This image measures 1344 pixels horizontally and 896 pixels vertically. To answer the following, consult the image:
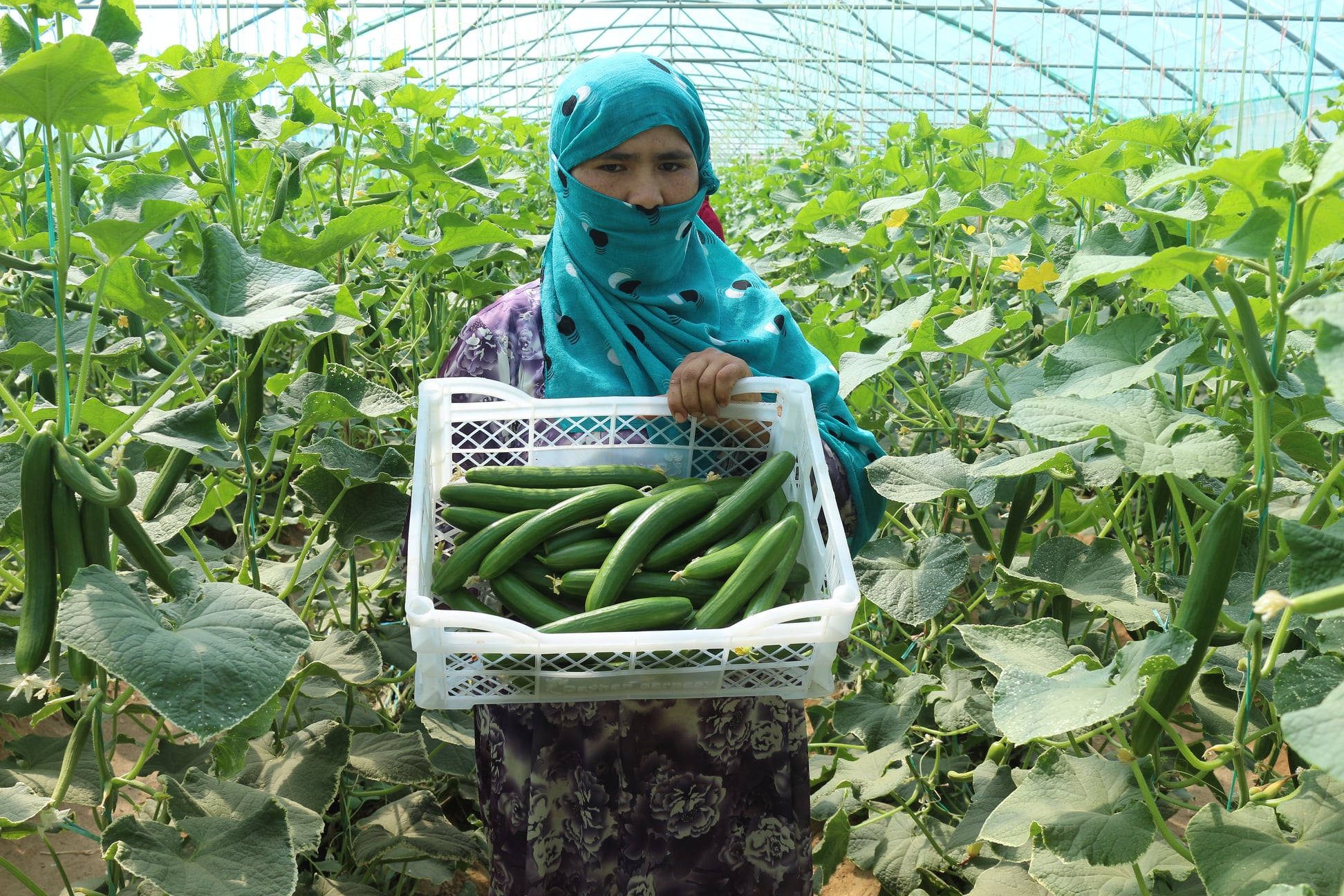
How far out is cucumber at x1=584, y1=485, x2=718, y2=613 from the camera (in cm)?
159

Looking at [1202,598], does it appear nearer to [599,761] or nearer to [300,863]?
[599,761]

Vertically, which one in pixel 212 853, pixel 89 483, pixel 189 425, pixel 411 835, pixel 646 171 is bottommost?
pixel 411 835

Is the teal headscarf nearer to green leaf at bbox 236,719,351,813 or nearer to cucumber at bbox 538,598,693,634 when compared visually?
cucumber at bbox 538,598,693,634

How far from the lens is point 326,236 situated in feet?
5.35

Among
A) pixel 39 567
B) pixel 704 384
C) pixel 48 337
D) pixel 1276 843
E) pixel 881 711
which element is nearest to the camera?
pixel 1276 843

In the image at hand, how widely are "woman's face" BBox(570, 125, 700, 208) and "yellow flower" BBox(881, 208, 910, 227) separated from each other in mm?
843

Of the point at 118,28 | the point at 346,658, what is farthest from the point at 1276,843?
the point at 118,28

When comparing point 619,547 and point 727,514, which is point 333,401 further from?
point 727,514

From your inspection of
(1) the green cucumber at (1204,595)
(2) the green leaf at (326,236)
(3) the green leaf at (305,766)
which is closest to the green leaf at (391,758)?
(3) the green leaf at (305,766)

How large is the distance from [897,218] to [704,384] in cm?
121

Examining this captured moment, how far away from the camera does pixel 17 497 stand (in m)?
1.45

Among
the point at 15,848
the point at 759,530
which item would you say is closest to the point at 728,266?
the point at 759,530

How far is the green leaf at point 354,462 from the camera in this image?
1.93 m

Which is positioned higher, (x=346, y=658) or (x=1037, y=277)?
(x=1037, y=277)
